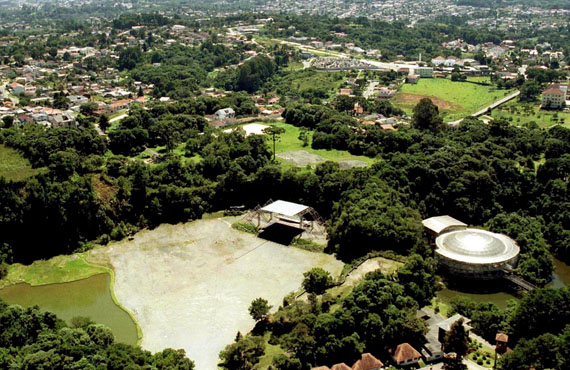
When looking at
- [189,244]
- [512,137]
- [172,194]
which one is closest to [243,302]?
[189,244]

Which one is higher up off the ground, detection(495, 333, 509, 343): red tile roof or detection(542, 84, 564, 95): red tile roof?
detection(542, 84, 564, 95): red tile roof

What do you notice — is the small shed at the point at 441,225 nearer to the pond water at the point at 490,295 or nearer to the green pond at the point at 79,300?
the pond water at the point at 490,295

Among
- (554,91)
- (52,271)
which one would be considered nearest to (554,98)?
(554,91)

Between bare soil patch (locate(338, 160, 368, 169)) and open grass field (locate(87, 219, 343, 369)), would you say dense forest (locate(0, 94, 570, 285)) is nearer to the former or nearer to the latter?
bare soil patch (locate(338, 160, 368, 169))

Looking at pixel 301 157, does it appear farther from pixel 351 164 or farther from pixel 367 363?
pixel 367 363

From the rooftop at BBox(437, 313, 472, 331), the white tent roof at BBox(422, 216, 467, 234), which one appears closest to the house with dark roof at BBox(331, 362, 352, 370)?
the rooftop at BBox(437, 313, 472, 331)

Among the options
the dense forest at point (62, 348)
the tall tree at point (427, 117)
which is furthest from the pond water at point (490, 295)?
the tall tree at point (427, 117)

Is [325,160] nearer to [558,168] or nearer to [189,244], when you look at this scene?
[189,244]
